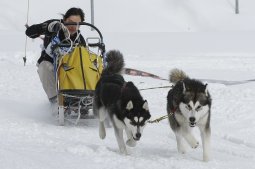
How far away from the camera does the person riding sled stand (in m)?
6.28

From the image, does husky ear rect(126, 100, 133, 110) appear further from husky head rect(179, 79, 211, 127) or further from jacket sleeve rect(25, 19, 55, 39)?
jacket sleeve rect(25, 19, 55, 39)

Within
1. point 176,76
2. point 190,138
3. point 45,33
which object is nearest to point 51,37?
point 45,33

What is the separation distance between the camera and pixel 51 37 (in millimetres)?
6383

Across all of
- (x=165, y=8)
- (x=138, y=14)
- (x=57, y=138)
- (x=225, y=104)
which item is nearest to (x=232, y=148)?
(x=57, y=138)

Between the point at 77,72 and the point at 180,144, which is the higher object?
the point at 77,72

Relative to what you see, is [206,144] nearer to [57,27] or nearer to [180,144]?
[180,144]

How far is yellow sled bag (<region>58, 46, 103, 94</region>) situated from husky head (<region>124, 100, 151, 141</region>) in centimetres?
141

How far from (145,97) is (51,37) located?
2.32 m

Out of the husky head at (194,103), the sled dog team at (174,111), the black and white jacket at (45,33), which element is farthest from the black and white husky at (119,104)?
the black and white jacket at (45,33)

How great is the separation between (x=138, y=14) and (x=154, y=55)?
10.7 m

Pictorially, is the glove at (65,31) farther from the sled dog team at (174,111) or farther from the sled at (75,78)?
the sled dog team at (174,111)

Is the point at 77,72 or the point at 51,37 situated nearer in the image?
the point at 77,72

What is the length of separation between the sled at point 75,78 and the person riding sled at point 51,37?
206 mm

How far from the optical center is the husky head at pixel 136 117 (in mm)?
4496
